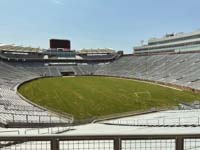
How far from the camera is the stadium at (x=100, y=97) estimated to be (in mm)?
5383

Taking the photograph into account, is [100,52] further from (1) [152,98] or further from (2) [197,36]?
(1) [152,98]

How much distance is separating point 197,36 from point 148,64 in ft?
84.1

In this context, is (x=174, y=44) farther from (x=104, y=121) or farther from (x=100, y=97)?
(x=104, y=121)

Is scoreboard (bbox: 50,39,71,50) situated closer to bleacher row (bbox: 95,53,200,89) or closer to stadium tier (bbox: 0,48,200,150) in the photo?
stadium tier (bbox: 0,48,200,150)

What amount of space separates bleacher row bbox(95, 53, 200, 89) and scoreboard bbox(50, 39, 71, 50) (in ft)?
77.3

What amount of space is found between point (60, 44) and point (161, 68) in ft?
179

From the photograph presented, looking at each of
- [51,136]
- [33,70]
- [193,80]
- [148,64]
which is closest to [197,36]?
[148,64]

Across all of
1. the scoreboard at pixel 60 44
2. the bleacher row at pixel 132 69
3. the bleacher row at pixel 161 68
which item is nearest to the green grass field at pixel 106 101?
the bleacher row at pixel 132 69

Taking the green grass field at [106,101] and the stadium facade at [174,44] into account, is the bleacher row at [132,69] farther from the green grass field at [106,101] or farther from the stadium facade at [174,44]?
the stadium facade at [174,44]

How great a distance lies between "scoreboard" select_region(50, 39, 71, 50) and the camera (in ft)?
409

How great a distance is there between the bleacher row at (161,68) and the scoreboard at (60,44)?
23.6 metres

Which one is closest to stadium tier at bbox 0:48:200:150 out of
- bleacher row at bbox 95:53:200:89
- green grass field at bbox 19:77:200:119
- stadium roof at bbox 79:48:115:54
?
bleacher row at bbox 95:53:200:89

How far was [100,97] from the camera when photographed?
49594 millimetres

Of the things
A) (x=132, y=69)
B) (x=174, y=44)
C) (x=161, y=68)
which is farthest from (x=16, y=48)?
(x=174, y=44)
